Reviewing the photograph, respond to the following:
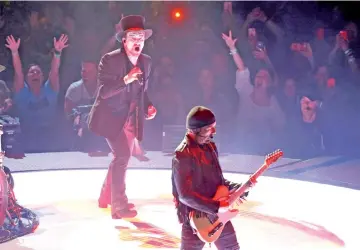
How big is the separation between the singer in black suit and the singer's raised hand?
4.6 inches

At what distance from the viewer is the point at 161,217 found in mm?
5129

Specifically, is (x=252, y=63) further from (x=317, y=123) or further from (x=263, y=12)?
(x=317, y=123)

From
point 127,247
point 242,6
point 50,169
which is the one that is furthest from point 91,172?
point 242,6

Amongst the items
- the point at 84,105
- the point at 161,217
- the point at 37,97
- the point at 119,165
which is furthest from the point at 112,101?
the point at 37,97

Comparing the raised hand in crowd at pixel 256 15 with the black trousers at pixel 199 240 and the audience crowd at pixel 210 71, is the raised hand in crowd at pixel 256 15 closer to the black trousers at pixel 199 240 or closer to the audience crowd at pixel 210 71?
the audience crowd at pixel 210 71

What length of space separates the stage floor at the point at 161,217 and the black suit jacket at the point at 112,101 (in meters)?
0.92

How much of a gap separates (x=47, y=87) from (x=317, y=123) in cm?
494

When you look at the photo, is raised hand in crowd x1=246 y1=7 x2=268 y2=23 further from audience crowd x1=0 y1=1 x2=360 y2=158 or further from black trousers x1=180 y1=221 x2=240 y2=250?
black trousers x1=180 y1=221 x2=240 y2=250

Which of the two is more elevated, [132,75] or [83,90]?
[132,75]

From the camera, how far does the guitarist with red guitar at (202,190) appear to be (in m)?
2.99

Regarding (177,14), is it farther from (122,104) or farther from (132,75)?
(132,75)

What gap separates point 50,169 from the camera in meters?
7.78

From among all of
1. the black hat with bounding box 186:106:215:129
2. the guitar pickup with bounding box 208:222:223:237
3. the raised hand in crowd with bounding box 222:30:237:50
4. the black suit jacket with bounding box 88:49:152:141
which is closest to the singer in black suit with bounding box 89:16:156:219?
the black suit jacket with bounding box 88:49:152:141

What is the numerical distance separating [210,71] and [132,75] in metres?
4.89
